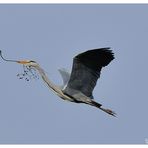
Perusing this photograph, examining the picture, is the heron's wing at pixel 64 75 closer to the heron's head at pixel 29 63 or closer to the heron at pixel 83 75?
the heron at pixel 83 75

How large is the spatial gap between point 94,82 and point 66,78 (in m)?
1.17

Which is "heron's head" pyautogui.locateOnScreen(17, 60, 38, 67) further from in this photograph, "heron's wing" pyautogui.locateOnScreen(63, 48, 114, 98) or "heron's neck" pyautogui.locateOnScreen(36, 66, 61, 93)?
"heron's wing" pyautogui.locateOnScreen(63, 48, 114, 98)

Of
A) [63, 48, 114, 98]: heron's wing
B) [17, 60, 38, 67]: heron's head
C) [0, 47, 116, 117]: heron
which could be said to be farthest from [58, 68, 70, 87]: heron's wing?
[17, 60, 38, 67]: heron's head

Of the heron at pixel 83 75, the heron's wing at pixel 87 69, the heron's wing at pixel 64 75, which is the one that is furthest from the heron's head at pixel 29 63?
the heron's wing at pixel 87 69

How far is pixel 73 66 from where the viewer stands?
12000 millimetres

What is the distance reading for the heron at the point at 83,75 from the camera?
38.8ft

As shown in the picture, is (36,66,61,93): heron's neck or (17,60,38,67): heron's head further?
(36,66,61,93): heron's neck

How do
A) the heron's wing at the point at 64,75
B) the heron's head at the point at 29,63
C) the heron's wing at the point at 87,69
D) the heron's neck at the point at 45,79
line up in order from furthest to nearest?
the heron's wing at the point at 64,75 → the heron's neck at the point at 45,79 → the heron's head at the point at 29,63 → the heron's wing at the point at 87,69

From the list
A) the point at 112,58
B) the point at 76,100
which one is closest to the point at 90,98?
the point at 76,100

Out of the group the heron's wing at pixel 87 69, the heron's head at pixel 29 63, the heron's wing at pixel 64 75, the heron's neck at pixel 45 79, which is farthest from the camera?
the heron's wing at pixel 64 75

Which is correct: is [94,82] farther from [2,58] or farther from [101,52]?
[2,58]

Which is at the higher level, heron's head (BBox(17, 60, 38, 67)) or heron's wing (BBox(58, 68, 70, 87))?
heron's head (BBox(17, 60, 38, 67))

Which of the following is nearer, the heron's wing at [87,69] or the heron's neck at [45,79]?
the heron's wing at [87,69]

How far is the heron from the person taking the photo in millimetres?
11820
